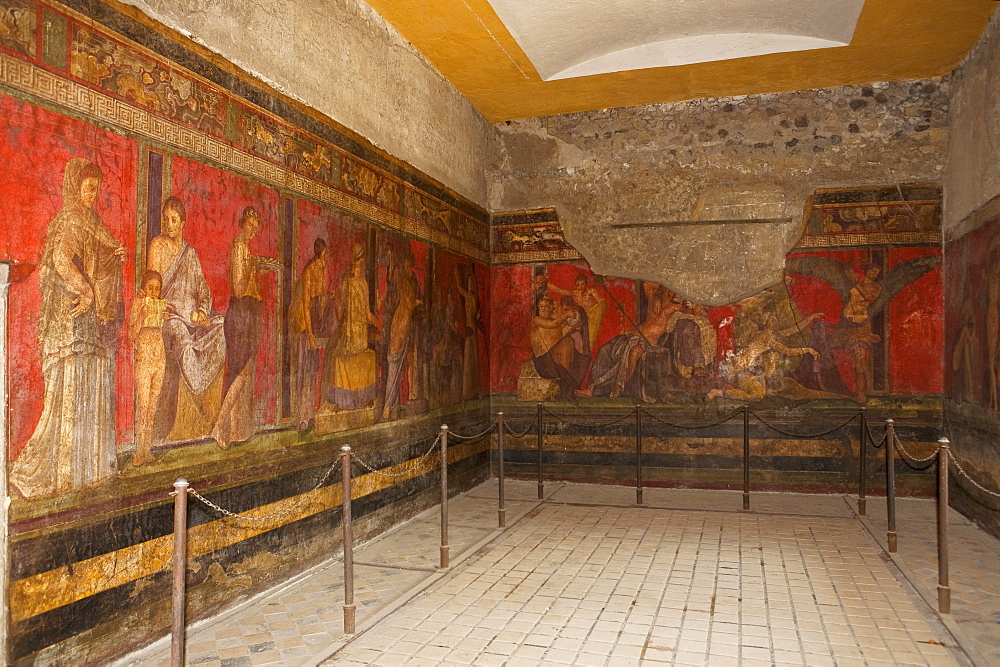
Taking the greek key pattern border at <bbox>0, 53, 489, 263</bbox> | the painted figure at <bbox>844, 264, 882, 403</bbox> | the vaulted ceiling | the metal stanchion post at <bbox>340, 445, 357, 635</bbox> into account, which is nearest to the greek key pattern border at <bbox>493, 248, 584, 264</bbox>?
the vaulted ceiling

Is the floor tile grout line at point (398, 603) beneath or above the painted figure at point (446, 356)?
beneath

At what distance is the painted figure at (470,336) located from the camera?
8.51m

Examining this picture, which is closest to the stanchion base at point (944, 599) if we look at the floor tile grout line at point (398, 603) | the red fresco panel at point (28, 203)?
the floor tile grout line at point (398, 603)

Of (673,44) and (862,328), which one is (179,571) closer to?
(673,44)

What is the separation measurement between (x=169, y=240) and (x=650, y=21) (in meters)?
5.29

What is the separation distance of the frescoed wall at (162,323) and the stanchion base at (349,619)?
2.84ft

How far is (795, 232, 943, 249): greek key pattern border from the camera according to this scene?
26.8 feet

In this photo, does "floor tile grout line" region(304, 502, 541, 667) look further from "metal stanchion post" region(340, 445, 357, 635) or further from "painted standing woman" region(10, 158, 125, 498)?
"painted standing woman" region(10, 158, 125, 498)

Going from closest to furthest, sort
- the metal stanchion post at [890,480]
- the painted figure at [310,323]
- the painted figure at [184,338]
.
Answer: the painted figure at [184,338]
the painted figure at [310,323]
the metal stanchion post at [890,480]

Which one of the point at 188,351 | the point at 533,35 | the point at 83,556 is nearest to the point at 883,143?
the point at 533,35

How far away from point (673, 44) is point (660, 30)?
375mm

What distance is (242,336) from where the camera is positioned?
4.64 metres

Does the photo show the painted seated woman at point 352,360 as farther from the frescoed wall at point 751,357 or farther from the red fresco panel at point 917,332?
the red fresco panel at point 917,332

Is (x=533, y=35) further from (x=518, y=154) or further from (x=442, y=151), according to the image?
(x=518, y=154)
